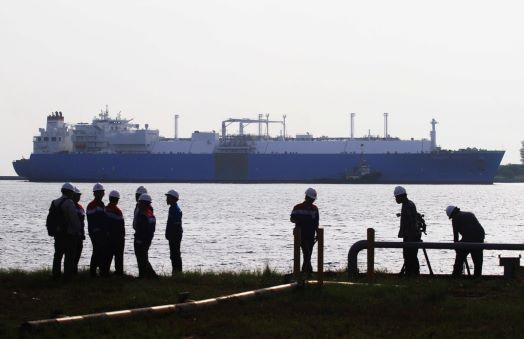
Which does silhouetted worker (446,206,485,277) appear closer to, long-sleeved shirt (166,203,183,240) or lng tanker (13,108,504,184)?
long-sleeved shirt (166,203,183,240)

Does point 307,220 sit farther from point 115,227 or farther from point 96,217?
point 96,217

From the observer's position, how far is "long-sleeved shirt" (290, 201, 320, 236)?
16.1 m

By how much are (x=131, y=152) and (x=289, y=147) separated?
18607mm

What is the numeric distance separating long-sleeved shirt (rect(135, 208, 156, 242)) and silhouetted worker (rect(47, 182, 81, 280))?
1006 mm

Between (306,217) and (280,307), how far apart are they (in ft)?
12.6

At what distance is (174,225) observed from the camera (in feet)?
54.1

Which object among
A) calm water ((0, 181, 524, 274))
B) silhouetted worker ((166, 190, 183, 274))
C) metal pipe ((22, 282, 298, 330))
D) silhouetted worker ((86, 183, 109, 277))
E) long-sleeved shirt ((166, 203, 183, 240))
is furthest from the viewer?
calm water ((0, 181, 524, 274))

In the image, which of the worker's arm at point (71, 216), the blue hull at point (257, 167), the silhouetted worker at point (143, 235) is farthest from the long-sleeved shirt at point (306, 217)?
the blue hull at point (257, 167)

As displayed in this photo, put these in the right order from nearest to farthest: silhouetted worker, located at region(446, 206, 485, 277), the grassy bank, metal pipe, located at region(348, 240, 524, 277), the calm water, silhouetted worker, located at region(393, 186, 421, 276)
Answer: the grassy bank → metal pipe, located at region(348, 240, 524, 277) → silhouetted worker, located at region(393, 186, 421, 276) → silhouetted worker, located at region(446, 206, 485, 277) → the calm water

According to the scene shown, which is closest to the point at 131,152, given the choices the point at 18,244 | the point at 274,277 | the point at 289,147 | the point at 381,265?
the point at 289,147

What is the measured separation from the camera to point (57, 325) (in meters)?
10.7

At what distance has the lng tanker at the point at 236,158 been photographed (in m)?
123

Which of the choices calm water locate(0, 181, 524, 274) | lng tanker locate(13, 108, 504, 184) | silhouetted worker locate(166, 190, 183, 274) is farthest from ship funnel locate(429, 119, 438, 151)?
silhouetted worker locate(166, 190, 183, 274)

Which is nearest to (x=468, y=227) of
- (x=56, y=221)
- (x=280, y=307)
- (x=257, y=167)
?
(x=280, y=307)
